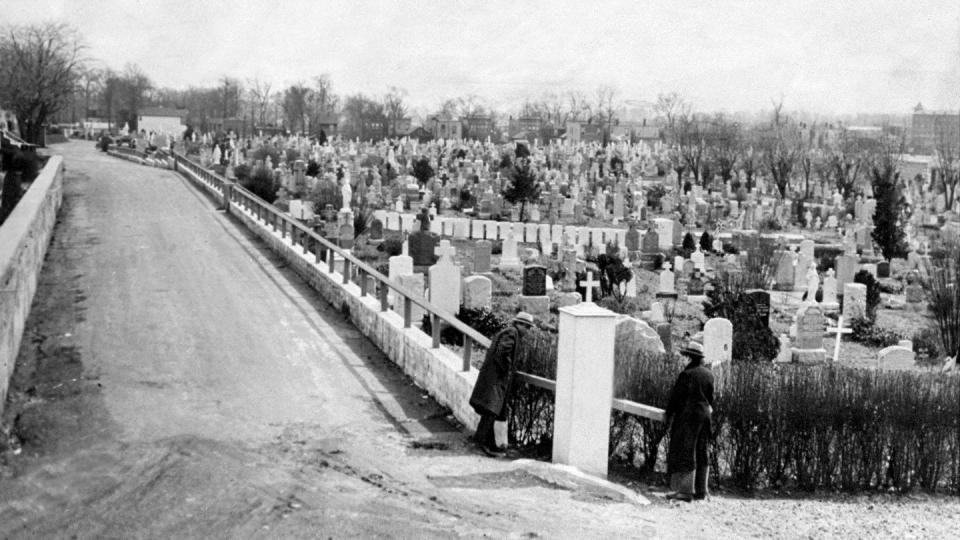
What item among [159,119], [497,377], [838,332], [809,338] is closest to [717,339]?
[809,338]

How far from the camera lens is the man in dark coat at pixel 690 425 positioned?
26.7ft

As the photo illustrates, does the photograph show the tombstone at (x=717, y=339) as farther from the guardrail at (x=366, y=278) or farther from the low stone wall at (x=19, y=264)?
the low stone wall at (x=19, y=264)

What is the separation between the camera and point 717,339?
16.3 metres

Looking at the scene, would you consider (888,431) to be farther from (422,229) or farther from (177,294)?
(422,229)

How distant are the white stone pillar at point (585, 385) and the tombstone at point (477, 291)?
434 inches

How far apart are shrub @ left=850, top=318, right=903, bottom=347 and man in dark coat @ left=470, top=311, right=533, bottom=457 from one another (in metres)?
12.8

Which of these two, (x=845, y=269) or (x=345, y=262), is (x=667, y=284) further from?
(x=345, y=262)

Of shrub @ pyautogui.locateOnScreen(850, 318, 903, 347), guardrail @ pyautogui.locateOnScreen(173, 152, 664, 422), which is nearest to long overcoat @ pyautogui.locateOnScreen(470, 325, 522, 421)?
guardrail @ pyautogui.locateOnScreen(173, 152, 664, 422)

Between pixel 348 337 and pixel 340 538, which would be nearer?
pixel 340 538

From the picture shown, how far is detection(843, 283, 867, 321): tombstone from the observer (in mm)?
21745

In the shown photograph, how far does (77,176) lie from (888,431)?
105ft

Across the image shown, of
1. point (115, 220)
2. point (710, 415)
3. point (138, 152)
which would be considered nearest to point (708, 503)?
point (710, 415)

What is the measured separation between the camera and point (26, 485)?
727 cm

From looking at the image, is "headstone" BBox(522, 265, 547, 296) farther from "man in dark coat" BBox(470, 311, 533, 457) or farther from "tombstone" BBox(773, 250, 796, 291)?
"man in dark coat" BBox(470, 311, 533, 457)
